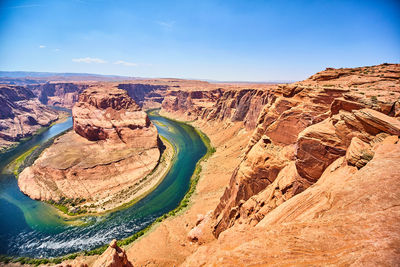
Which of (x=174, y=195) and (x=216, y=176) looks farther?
(x=216, y=176)

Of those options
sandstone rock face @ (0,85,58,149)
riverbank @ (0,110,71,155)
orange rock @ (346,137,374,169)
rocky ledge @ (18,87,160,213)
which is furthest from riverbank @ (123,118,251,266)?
sandstone rock face @ (0,85,58,149)

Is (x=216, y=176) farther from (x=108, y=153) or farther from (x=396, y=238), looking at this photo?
(x=396, y=238)

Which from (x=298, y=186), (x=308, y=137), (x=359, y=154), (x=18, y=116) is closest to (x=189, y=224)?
(x=298, y=186)

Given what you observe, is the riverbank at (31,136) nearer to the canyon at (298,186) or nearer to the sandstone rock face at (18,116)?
the sandstone rock face at (18,116)

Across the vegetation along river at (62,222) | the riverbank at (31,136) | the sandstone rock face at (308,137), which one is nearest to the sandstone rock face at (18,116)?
the riverbank at (31,136)

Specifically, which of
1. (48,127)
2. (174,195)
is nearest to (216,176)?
(174,195)

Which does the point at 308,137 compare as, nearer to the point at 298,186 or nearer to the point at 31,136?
the point at 298,186
